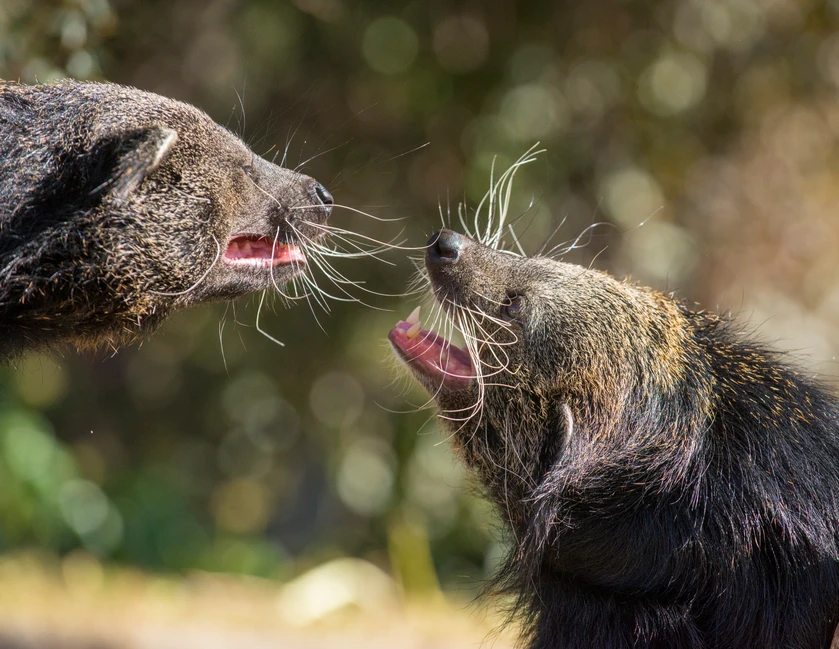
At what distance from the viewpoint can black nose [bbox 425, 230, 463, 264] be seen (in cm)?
348

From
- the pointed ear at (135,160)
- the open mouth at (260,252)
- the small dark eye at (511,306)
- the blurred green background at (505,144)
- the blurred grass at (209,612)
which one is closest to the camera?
the pointed ear at (135,160)

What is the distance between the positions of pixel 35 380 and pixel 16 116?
4542 mm

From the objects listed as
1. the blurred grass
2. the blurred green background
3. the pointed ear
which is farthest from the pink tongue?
the blurred green background

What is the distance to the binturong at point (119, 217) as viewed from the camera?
3121 millimetres

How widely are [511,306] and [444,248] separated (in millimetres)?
320

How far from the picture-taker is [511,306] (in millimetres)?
3426

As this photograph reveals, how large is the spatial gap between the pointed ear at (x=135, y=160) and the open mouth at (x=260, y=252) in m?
0.48

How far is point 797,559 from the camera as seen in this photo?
9.80 ft

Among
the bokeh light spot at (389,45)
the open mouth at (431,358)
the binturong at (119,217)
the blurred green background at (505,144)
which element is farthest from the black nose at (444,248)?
the bokeh light spot at (389,45)

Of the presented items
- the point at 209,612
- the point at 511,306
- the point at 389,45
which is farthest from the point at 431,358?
the point at 389,45

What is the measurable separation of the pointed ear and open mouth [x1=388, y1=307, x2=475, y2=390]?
101 cm

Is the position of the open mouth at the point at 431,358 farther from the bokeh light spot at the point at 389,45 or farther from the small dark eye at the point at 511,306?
the bokeh light spot at the point at 389,45

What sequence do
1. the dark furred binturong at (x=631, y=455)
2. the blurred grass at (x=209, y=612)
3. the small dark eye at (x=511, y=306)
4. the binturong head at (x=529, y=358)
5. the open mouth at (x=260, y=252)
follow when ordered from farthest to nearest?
the blurred grass at (x=209, y=612) < the open mouth at (x=260, y=252) < the small dark eye at (x=511, y=306) < the binturong head at (x=529, y=358) < the dark furred binturong at (x=631, y=455)

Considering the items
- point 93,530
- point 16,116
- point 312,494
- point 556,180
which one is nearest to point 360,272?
point 556,180
